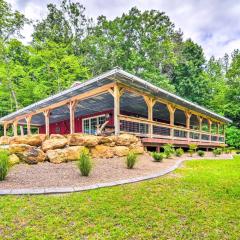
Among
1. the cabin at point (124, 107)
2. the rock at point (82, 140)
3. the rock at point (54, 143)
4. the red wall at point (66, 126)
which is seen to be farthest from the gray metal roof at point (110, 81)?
the rock at point (54, 143)

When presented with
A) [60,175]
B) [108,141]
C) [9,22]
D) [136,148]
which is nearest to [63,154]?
[60,175]

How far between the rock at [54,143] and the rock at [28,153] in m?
0.32

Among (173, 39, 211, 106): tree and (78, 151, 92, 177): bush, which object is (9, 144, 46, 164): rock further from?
(173, 39, 211, 106): tree

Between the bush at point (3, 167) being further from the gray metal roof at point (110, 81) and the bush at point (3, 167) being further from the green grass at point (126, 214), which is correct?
the gray metal roof at point (110, 81)

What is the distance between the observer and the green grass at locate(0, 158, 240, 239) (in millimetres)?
2803

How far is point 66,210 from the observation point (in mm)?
3385

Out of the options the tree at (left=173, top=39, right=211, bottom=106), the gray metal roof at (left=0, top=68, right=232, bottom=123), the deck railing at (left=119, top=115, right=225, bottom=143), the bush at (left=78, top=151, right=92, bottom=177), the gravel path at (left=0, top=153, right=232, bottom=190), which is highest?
the tree at (left=173, top=39, right=211, bottom=106)

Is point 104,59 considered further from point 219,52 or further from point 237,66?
point 219,52

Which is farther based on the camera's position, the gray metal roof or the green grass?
the gray metal roof

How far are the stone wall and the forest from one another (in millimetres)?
17113

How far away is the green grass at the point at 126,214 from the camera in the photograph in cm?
280

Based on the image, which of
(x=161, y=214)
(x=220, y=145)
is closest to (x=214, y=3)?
(x=161, y=214)

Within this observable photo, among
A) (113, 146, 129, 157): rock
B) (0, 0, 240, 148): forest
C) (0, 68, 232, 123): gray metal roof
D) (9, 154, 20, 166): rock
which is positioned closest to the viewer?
(9, 154, 20, 166): rock

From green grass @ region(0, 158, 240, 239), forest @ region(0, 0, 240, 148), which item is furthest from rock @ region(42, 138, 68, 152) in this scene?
forest @ region(0, 0, 240, 148)
